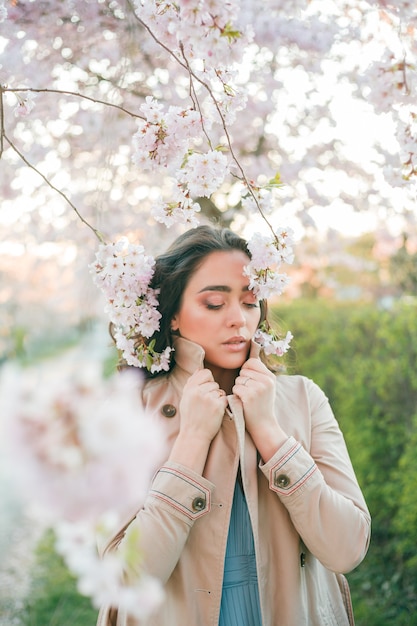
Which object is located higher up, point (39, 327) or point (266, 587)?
point (39, 327)

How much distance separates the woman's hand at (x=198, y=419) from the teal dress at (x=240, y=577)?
232mm

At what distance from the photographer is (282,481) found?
159 centimetres

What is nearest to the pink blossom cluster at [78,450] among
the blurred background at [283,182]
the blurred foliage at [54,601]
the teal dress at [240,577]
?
the teal dress at [240,577]

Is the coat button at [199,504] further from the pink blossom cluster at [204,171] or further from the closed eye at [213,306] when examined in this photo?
the pink blossom cluster at [204,171]

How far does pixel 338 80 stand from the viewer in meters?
4.31

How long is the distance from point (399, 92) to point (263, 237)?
536 millimetres

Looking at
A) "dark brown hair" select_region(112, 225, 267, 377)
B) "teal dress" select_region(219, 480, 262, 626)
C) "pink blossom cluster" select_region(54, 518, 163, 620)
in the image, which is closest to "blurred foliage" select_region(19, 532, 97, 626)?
"teal dress" select_region(219, 480, 262, 626)

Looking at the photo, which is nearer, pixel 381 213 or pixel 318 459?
pixel 318 459

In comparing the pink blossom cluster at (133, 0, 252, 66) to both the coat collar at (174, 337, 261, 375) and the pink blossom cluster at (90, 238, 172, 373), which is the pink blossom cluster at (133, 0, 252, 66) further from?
the coat collar at (174, 337, 261, 375)

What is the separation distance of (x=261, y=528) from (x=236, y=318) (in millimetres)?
598

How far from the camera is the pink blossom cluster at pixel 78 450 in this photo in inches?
27.9

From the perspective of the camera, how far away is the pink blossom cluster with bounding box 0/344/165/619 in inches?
27.9

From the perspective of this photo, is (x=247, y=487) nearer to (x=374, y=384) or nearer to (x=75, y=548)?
(x=75, y=548)

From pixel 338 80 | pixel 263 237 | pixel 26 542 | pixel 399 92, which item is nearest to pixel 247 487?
pixel 263 237
